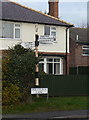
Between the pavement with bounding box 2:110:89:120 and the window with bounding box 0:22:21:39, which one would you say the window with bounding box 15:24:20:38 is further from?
the pavement with bounding box 2:110:89:120

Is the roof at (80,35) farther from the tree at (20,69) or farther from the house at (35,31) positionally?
the tree at (20,69)

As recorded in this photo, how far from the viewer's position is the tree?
1370 centimetres

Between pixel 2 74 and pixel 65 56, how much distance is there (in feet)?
37.3

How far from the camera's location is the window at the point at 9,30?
21516mm

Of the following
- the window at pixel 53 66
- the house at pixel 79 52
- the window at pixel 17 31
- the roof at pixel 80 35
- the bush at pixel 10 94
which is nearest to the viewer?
the bush at pixel 10 94

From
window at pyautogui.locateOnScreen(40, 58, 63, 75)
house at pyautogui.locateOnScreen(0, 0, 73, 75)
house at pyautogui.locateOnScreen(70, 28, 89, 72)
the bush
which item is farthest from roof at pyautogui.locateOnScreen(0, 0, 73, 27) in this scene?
the bush

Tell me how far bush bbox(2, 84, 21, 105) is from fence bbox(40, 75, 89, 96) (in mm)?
4071

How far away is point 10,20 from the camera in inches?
848

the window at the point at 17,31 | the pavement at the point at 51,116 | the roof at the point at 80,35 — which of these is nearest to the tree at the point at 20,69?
the pavement at the point at 51,116

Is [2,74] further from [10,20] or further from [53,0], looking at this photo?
[53,0]

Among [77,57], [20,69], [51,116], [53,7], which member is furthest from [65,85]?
[77,57]

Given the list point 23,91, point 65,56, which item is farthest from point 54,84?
point 65,56

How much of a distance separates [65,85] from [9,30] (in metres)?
7.13

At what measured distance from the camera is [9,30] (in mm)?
21797
